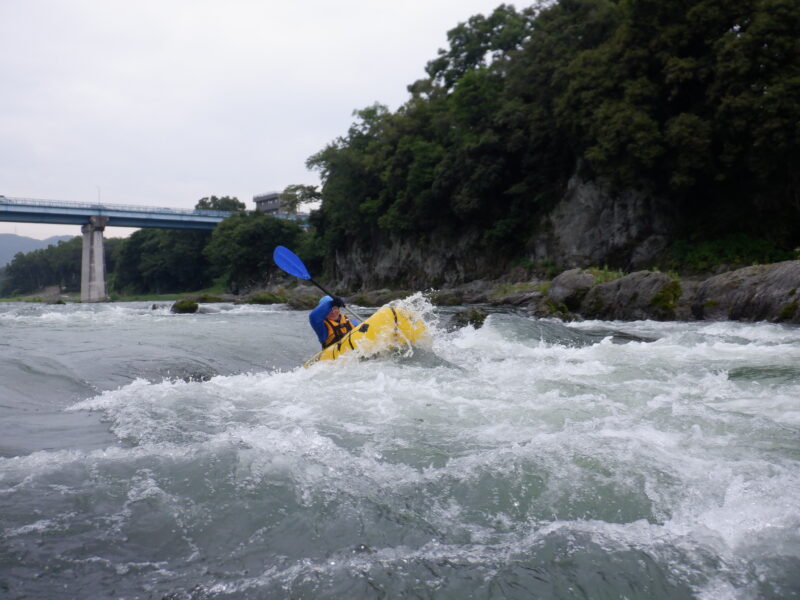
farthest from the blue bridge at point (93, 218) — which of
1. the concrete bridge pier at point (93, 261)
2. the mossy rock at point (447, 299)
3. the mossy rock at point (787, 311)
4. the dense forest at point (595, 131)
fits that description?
the mossy rock at point (787, 311)

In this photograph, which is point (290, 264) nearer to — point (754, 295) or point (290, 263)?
point (290, 263)

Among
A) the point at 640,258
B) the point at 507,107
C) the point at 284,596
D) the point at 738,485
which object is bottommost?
the point at 284,596

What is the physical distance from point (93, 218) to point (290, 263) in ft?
136

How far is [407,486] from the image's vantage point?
10.2 feet

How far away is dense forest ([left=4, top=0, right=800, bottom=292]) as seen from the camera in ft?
55.4

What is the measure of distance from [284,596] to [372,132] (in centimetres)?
3703

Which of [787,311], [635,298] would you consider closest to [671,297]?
[635,298]

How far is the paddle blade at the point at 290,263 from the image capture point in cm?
930

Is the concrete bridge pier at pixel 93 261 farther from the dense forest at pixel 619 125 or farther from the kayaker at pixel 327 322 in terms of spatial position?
the kayaker at pixel 327 322

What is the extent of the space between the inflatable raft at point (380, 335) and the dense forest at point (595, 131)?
46.8ft

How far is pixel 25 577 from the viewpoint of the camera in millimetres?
2252

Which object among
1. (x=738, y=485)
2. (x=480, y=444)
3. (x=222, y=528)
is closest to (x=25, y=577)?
(x=222, y=528)

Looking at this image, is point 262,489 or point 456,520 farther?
point 262,489

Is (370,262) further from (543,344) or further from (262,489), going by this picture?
(262,489)
